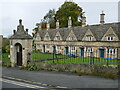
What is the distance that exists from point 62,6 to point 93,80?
3850 cm

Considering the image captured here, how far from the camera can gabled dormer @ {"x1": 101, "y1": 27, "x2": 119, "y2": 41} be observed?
24.8m

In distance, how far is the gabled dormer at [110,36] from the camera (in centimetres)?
2484

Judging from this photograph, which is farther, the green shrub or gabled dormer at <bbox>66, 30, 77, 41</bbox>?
gabled dormer at <bbox>66, 30, 77, 41</bbox>

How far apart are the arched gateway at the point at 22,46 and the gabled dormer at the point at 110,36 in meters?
15.4

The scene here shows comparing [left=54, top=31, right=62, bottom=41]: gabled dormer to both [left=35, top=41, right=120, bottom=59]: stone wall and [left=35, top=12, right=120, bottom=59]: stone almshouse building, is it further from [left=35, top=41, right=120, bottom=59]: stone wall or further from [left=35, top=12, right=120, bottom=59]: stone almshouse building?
[left=35, top=41, right=120, bottom=59]: stone wall

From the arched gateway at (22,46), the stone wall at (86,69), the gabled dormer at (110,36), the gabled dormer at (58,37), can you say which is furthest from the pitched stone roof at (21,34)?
the gabled dormer at (58,37)

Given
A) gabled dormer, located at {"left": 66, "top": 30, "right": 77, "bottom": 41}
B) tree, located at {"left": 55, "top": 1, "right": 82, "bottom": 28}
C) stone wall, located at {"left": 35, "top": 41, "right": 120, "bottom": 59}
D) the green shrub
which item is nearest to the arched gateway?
the green shrub

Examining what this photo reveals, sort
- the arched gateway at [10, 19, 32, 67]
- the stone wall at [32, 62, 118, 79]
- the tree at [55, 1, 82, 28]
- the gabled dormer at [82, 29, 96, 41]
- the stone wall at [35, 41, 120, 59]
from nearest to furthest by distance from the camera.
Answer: the stone wall at [32, 62, 118, 79], the arched gateway at [10, 19, 32, 67], the stone wall at [35, 41, 120, 59], the gabled dormer at [82, 29, 96, 41], the tree at [55, 1, 82, 28]

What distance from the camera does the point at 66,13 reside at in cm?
4462

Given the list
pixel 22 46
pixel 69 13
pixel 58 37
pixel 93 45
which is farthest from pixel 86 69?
pixel 69 13

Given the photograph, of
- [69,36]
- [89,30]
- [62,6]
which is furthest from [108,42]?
[62,6]

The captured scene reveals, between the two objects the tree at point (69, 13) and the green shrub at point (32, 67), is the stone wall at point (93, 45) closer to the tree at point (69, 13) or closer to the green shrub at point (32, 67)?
the tree at point (69, 13)

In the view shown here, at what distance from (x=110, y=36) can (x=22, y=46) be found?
54.5 feet

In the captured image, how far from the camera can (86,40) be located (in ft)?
95.2
